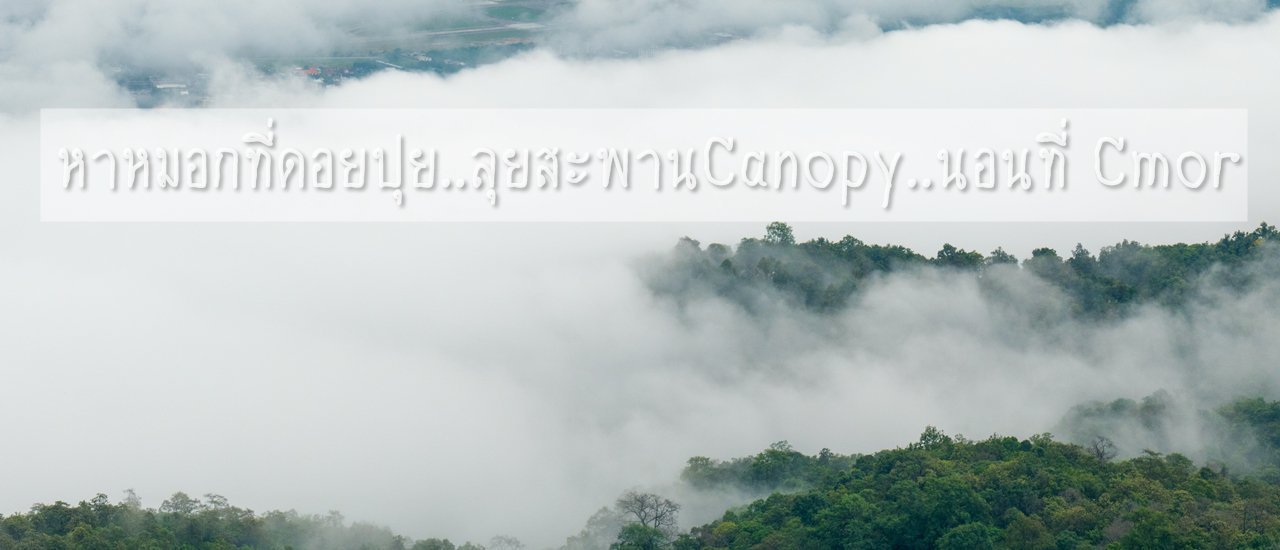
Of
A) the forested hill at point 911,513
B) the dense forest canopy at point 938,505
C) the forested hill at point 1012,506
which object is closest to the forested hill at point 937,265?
the dense forest canopy at point 938,505

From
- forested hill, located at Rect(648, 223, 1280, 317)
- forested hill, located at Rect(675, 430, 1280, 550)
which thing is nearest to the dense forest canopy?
forested hill, located at Rect(675, 430, 1280, 550)

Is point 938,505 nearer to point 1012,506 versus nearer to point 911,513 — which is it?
point 911,513

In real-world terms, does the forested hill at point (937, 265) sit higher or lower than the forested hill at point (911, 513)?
higher

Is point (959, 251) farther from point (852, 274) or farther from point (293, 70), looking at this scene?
point (293, 70)

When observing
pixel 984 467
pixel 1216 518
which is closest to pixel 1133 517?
pixel 1216 518

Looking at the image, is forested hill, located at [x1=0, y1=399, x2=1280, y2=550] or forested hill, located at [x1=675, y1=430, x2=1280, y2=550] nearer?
forested hill, located at [x1=675, y1=430, x2=1280, y2=550]

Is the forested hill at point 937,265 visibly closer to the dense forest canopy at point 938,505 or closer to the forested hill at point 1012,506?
the dense forest canopy at point 938,505

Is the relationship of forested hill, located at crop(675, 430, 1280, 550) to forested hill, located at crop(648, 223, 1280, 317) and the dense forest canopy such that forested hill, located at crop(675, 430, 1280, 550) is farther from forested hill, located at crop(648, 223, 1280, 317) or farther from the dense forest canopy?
forested hill, located at crop(648, 223, 1280, 317)

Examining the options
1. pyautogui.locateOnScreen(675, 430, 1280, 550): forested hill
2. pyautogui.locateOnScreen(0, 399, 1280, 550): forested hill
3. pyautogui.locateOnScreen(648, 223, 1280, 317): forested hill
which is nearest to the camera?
pyautogui.locateOnScreen(675, 430, 1280, 550): forested hill
